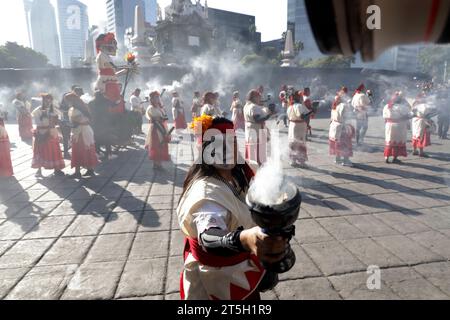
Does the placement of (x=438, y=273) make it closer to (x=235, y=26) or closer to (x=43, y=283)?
(x=43, y=283)

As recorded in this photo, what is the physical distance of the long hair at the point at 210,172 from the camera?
1960 millimetres

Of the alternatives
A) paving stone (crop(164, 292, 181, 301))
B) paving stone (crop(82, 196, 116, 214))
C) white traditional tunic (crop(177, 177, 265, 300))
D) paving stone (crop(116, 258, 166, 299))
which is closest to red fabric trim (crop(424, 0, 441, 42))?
white traditional tunic (crop(177, 177, 265, 300))

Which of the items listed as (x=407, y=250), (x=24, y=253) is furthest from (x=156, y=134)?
(x=407, y=250)

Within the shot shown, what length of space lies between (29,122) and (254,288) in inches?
550

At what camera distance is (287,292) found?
304cm

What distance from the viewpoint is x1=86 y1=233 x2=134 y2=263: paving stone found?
12.3 feet

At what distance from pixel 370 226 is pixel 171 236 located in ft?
9.02

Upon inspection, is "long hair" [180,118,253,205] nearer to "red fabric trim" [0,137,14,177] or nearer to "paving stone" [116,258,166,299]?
"paving stone" [116,258,166,299]

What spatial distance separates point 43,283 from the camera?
10.7 ft

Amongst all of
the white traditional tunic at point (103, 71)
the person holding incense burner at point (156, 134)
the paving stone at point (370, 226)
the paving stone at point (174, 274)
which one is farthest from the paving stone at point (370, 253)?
the white traditional tunic at point (103, 71)

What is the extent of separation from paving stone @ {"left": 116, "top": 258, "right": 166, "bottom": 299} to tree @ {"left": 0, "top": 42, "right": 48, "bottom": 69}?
44.6m

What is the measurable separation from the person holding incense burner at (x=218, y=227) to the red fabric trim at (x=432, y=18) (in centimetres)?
98
